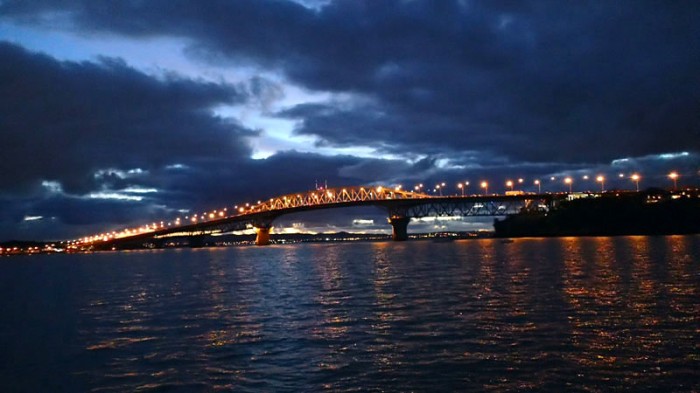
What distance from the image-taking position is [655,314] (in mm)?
28266

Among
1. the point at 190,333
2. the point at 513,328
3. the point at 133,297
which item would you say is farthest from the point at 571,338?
the point at 133,297

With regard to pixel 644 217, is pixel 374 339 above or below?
below

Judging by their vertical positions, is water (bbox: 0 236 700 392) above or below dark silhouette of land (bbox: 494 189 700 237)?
below

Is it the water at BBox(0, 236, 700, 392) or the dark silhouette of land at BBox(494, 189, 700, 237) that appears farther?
the dark silhouette of land at BBox(494, 189, 700, 237)

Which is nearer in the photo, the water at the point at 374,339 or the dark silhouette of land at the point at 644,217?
the water at the point at 374,339

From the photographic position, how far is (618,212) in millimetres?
197625

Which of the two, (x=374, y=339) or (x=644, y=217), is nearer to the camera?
(x=374, y=339)

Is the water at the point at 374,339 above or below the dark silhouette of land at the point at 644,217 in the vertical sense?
below

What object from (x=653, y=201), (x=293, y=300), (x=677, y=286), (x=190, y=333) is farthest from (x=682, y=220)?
(x=190, y=333)

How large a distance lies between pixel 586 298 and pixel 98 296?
120ft

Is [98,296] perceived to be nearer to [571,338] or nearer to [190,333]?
[190,333]

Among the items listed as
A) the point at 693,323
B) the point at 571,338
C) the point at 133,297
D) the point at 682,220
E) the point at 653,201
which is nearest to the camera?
the point at 571,338

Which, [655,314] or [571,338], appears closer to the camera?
[571,338]

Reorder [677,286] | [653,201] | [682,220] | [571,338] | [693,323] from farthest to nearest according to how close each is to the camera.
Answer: [653,201], [682,220], [677,286], [693,323], [571,338]
